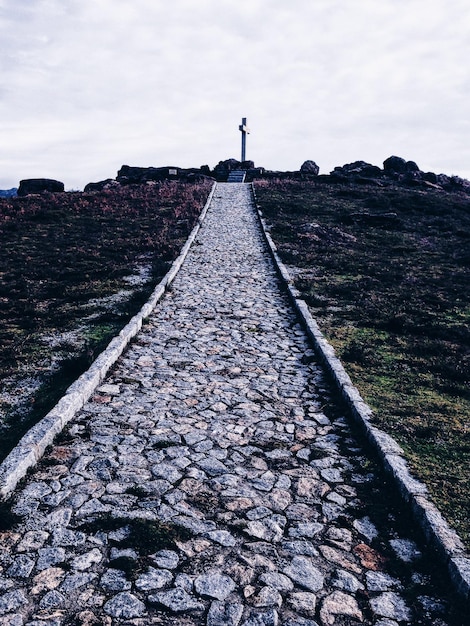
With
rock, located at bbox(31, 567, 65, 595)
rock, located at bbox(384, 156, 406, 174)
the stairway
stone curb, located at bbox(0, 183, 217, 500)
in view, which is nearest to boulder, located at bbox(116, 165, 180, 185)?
the stairway

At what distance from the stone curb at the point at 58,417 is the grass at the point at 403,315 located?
388cm

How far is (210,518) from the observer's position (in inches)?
176

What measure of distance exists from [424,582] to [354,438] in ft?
7.52

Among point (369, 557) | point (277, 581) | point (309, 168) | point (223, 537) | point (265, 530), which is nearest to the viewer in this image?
point (277, 581)

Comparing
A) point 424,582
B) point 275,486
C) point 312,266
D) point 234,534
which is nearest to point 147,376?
point 275,486

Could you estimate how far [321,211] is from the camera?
3066 centimetres

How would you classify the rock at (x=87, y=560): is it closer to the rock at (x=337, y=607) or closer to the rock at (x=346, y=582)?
the rock at (x=337, y=607)

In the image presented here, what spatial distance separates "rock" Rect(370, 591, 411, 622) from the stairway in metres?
50.4

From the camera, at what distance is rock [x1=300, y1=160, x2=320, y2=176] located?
197ft

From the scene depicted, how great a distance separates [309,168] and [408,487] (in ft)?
196

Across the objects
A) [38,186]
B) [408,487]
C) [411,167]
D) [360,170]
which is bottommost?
[408,487]

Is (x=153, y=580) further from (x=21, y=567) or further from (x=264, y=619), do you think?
(x=21, y=567)

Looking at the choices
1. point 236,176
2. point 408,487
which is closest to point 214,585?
point 408,487

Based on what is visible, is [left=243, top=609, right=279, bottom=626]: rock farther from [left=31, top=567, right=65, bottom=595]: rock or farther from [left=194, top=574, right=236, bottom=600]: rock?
[left=31, top=567, right=65, bottom=595]: rock
